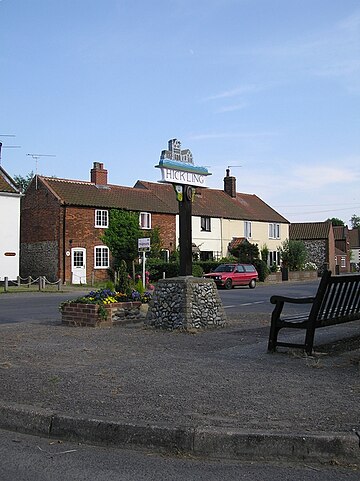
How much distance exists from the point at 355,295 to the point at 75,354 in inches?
196

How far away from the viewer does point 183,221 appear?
41.9ft

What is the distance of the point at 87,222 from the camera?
42.0 m

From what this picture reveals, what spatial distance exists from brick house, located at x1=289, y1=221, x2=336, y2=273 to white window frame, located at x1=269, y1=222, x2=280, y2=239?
32.5ft

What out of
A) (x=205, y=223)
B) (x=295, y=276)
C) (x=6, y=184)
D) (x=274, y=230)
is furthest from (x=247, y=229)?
(x=6, y=184)

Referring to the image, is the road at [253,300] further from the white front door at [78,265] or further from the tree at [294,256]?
the tree at [294,256]

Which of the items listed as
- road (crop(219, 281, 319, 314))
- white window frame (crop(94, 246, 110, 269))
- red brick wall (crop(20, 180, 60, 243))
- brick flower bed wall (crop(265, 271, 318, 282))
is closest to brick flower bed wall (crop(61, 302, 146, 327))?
road (crop(219, 281, 319, 314))

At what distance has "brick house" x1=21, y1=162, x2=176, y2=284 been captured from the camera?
40844mm

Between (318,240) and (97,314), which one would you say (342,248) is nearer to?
(318,240)

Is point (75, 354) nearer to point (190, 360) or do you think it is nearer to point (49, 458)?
point (190, 360)

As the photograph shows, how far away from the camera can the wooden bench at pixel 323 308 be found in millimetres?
8781

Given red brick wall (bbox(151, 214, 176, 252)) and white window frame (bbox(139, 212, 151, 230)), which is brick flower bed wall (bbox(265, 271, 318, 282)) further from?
white window frame (bbox(139, 212, 151, 230))

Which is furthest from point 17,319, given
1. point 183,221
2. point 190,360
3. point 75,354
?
point 190,360

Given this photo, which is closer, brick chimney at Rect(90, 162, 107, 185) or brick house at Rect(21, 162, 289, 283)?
Result: brick house at Rect(21, 162, 289, 283)

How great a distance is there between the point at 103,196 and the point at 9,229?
821 cm
